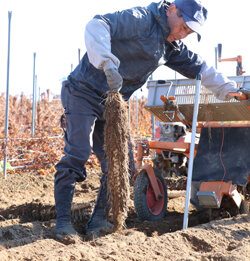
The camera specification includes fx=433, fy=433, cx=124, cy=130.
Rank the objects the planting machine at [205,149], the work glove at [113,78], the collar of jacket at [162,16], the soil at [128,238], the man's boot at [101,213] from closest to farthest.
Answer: the soil at [128,238], the work glove at [113,78], the collar of jacket at [162,16], the man's boot at [101,213], the planting machine at [205,149]

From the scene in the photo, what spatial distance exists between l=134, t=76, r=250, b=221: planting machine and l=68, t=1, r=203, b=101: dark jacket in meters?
0.73

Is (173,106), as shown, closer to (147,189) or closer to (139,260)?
(147,189)

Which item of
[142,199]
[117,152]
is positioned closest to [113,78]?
[117,152]

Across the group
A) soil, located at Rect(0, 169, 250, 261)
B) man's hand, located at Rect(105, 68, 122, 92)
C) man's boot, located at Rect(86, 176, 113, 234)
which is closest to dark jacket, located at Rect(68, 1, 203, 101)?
man's hand, located at Rect(105, 68, 122, 92)

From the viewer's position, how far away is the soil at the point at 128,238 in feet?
8.64

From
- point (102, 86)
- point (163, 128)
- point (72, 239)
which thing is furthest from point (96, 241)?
point (163, 128)

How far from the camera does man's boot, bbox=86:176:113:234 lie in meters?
3.71

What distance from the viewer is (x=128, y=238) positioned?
3105mm

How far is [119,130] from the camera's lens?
10.8ft

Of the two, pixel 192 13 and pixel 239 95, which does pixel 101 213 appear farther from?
pixel 192 13

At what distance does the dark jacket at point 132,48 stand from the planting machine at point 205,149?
2.40 feet

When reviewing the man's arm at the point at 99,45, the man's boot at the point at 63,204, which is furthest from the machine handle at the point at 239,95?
the man's boot at the point at 63,204

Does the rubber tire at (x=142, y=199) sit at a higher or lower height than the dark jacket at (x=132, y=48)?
lower

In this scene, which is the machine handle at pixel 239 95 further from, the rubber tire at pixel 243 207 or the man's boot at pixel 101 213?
the man's boot at pixel 101 213
